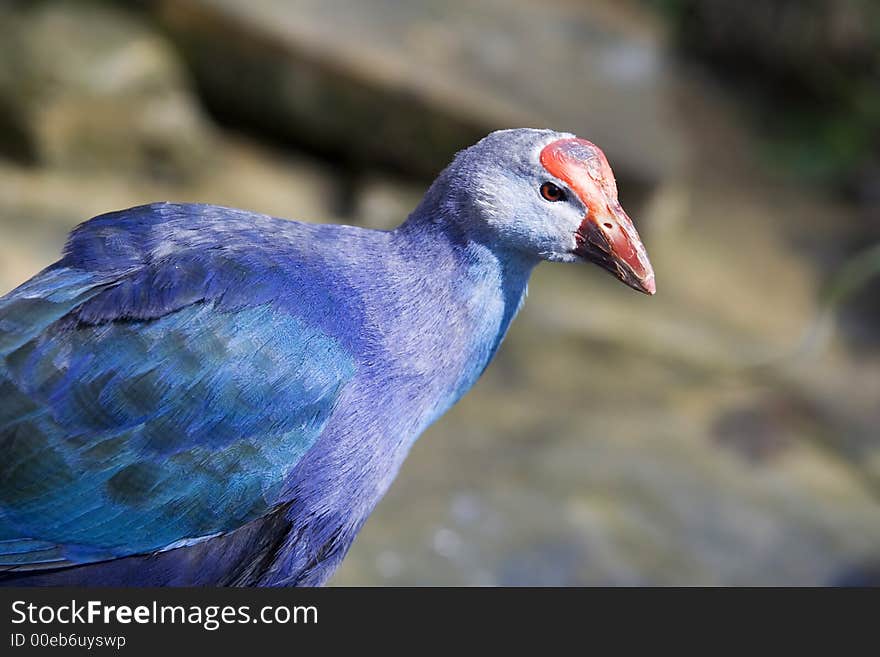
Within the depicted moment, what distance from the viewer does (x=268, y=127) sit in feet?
16.9

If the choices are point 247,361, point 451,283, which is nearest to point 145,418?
point 247,361

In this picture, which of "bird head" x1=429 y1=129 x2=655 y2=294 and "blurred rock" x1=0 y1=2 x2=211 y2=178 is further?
"blurred rock" x1=0 y1=2 x2=211 y2=178

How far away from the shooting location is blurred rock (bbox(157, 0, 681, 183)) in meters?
4.78

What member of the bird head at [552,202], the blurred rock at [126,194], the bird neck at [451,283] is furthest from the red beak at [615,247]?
the blurred rock at [126,194]

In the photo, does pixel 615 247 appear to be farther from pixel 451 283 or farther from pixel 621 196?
pixel 621 196

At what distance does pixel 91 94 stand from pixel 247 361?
299 cm

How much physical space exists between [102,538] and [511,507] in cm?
171

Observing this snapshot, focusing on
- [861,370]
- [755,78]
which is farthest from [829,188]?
[861,370]

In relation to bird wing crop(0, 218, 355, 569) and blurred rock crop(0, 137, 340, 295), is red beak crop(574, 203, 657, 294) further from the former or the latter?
blurred rock crop(0, 137, 340, 295)

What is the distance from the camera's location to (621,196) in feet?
15.7

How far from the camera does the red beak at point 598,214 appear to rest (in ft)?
6.64

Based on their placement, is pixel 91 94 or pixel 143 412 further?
pixel 91 94

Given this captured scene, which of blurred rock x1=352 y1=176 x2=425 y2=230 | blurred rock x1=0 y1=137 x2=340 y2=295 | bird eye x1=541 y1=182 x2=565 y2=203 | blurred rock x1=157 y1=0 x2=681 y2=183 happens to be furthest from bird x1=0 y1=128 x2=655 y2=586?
blurred rock x1=157 y1=0 x2=681 y2=183

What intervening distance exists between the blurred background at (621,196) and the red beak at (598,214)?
150 centimetres
